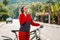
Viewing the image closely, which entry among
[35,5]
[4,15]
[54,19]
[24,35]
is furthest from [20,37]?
[35,5]

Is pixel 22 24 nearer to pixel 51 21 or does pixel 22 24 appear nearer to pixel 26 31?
pixel 26 31

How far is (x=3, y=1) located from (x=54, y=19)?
99.7 metres

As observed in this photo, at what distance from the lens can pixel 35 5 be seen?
173125 mm

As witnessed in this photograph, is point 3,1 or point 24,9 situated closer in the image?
point 24,9

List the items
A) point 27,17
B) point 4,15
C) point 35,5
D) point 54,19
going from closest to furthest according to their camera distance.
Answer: point 27,17, point 54,19, point 4,15, point 35,5

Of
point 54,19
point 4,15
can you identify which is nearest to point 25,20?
point 54,19

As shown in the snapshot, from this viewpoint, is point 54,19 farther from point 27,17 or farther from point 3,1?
point 3,1

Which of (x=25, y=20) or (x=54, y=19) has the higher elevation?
(x=25, y=20)

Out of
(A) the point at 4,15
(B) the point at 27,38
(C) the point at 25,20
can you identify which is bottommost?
(A) the point at 4,15

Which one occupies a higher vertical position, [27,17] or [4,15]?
[27,17]

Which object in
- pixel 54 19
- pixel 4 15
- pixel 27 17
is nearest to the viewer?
pixel 27 17

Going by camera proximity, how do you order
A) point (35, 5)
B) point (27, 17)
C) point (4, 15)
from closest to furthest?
1. point (27, 17)
2. point (4, 15)
3. point (35, 5)

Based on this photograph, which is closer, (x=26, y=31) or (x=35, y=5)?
(x=26, y=31)

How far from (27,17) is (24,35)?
0.50m
